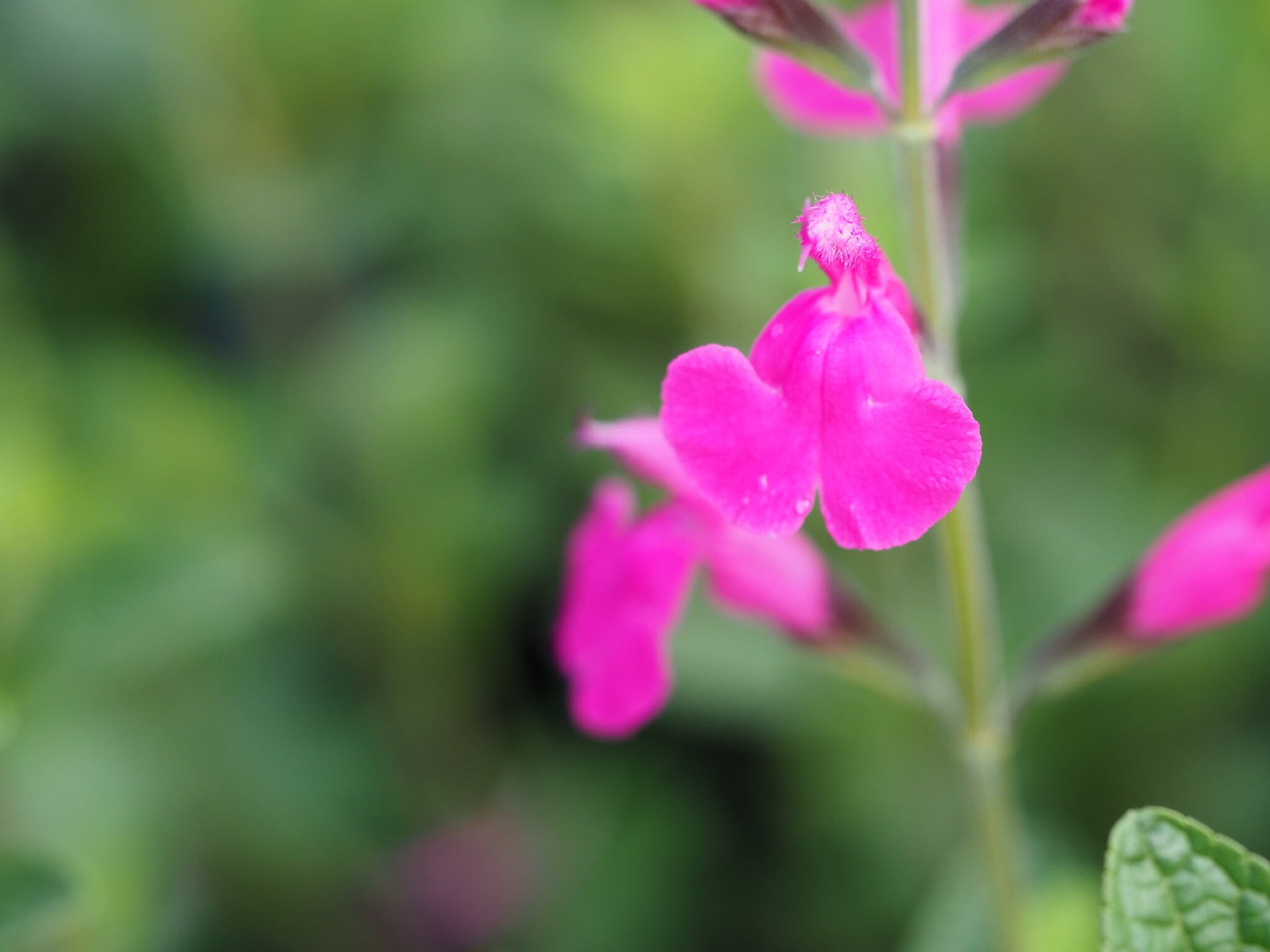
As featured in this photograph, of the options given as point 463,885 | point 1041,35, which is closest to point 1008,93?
point 1041,35

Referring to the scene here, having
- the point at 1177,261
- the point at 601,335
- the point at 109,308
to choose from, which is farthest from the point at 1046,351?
the point at 109,308

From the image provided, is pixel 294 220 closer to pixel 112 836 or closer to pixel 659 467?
pixel 112 836

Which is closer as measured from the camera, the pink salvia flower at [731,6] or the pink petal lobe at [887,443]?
the pink petal lobe at [887,443]

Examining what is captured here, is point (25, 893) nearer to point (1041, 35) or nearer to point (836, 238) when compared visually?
point (836, 238)

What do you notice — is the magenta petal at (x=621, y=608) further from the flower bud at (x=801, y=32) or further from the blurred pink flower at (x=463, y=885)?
the blurred pink flower at (x=463, y=885)

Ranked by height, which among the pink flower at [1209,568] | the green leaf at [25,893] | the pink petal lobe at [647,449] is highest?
the pink petal lobe at [647,449]

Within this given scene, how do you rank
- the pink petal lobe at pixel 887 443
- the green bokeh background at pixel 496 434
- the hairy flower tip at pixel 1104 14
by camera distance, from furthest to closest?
1. the green bokeh background at pixel 496 434
2. the hairy flower tip at pixel 1104 14
3. the pink petal lobe at pixel 887 443

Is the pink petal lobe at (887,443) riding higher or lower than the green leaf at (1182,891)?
higher

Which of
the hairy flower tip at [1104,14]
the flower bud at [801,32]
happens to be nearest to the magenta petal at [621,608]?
the flower bud at [801,32]
